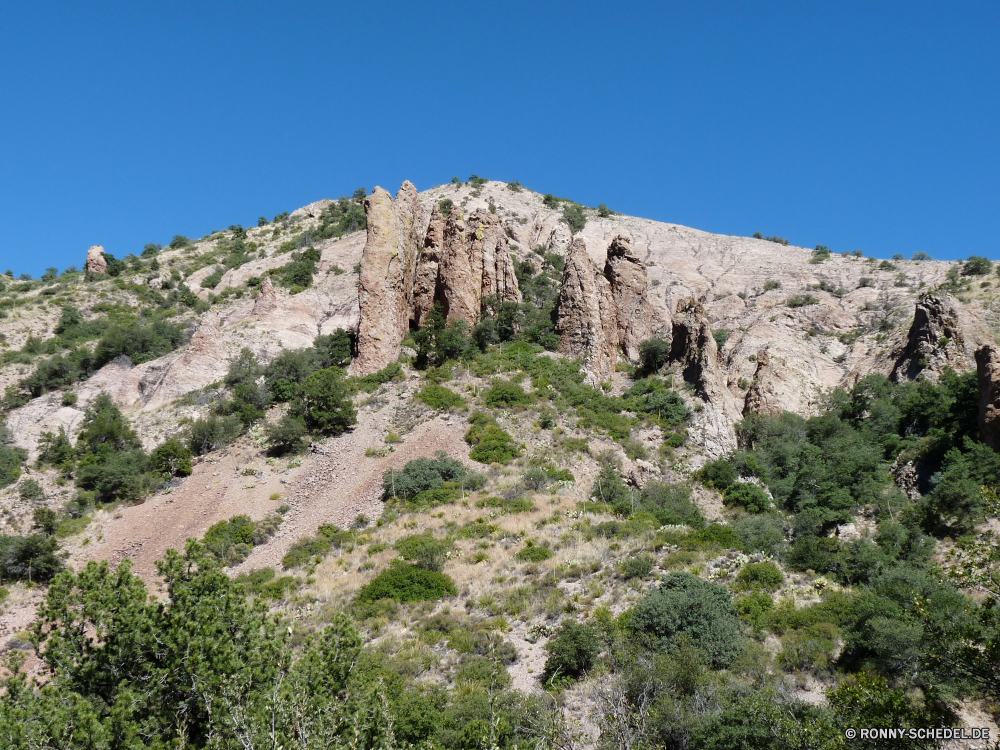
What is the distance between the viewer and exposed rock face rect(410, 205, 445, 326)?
34.5 meters

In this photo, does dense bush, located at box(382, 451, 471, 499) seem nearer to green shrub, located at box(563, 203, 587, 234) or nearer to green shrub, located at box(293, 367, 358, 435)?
green shrub, located at box(293, 367, 358, 435)

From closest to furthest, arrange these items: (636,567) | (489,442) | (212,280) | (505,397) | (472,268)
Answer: (636,567) → (489,442) → (505,397) → (472,268) → (212,280)

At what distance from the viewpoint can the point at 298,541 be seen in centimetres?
1986

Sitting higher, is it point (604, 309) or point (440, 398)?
point (604, 309)

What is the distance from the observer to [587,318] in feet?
106

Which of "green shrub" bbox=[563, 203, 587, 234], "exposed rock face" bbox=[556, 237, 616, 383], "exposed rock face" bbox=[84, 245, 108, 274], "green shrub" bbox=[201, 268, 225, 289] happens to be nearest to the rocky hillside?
"exposed rock face" bbox=[556, 237, 616, 383]

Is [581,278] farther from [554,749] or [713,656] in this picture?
[554,749]

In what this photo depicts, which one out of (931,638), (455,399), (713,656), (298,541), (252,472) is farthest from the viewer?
(455,399)

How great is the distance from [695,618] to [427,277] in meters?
26.6

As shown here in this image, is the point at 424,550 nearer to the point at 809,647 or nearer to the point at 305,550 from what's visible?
the point at 305,550

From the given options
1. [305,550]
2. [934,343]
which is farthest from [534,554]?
[934,343]

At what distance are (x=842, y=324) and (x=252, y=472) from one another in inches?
1518

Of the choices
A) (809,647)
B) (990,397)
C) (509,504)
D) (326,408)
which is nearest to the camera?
(809,647)

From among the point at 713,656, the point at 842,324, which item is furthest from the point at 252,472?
the point at 842,324
